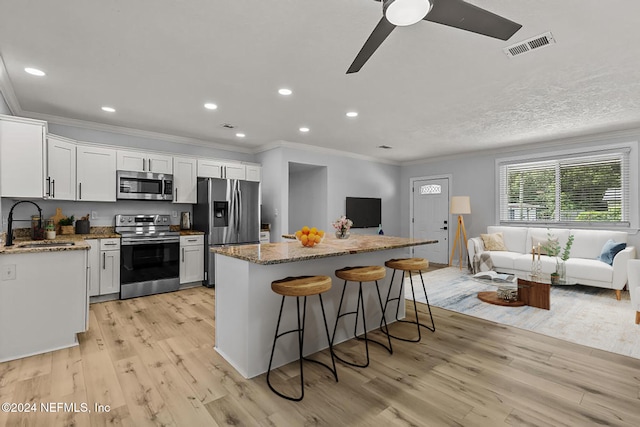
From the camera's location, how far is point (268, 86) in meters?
3.29

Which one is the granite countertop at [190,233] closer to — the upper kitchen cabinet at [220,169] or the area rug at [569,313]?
the upper kitchen cabinet at [220,169]

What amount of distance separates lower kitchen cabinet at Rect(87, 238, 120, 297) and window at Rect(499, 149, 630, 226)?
6.81 metres

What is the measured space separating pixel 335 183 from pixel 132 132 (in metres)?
3.71

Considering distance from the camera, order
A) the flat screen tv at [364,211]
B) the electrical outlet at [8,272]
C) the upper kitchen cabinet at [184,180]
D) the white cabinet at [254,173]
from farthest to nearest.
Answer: the flat screen tv at [364,211] < the white cabinet at [254,173] < the upper kitchen cabinet at [184,180] < the electrical outlet at [8,272]

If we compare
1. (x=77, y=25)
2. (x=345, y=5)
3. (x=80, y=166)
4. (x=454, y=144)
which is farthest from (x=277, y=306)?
(x=454, y=144)

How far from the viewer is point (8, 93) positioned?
3350 mm

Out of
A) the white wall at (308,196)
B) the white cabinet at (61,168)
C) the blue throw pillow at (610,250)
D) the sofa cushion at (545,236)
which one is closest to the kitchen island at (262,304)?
the white cabinet at (61,168)

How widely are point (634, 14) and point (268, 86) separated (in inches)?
113

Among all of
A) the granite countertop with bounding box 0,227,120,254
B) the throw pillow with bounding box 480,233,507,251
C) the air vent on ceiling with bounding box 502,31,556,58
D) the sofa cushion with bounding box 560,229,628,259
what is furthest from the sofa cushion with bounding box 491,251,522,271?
the granite countertop with bounding box 0,227,120,254

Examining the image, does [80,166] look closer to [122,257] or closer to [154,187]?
[154,187]

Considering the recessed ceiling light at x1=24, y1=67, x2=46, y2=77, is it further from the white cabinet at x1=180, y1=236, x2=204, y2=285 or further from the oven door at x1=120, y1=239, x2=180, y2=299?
the white cabinet at x1=180, y1=236, x2=204, y2=285

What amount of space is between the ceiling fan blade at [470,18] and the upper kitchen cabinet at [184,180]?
4.44m

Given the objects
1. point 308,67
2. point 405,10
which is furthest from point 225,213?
point 405,10

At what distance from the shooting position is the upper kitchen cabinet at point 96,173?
4.25 metres
